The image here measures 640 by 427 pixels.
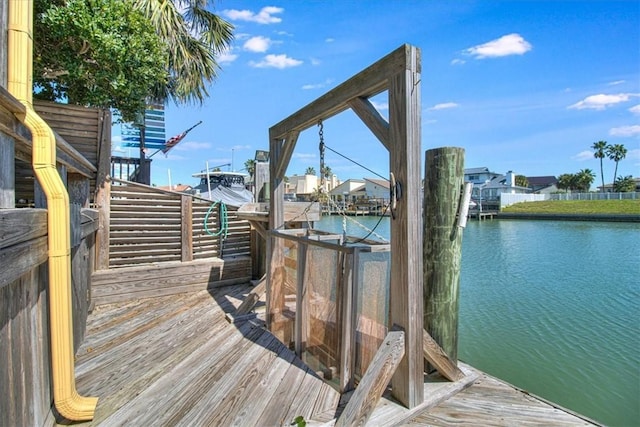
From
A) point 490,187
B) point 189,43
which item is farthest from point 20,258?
point 490,187

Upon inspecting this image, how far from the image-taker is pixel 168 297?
4594 millimetres

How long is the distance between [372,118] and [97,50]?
145 inches

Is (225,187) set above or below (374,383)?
above

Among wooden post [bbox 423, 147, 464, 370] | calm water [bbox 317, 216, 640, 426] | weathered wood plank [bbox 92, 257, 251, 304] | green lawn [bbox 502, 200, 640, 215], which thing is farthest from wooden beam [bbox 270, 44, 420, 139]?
green lawn [bbox 502, 200, 640, 215]

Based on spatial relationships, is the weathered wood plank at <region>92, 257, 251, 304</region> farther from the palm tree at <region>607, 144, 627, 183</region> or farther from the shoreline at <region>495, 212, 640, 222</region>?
the palm tree at <region>607, 144, 627, 183</region>

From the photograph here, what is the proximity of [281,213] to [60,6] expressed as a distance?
3518 mm

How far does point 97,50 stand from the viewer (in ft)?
13.3

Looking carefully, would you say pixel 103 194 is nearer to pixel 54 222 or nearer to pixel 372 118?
pixel 54 222

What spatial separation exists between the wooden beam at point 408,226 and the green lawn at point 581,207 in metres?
34.1

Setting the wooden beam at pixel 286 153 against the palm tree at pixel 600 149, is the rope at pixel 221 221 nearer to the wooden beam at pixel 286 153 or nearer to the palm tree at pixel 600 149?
the wooden beam at pixel 286 153

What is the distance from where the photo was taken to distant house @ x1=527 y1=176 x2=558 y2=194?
54.7 meters

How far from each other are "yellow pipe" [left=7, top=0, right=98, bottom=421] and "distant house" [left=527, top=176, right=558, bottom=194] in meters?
61.5

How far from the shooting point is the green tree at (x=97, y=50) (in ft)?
12.6

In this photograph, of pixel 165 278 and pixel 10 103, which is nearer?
pixel 10 103
